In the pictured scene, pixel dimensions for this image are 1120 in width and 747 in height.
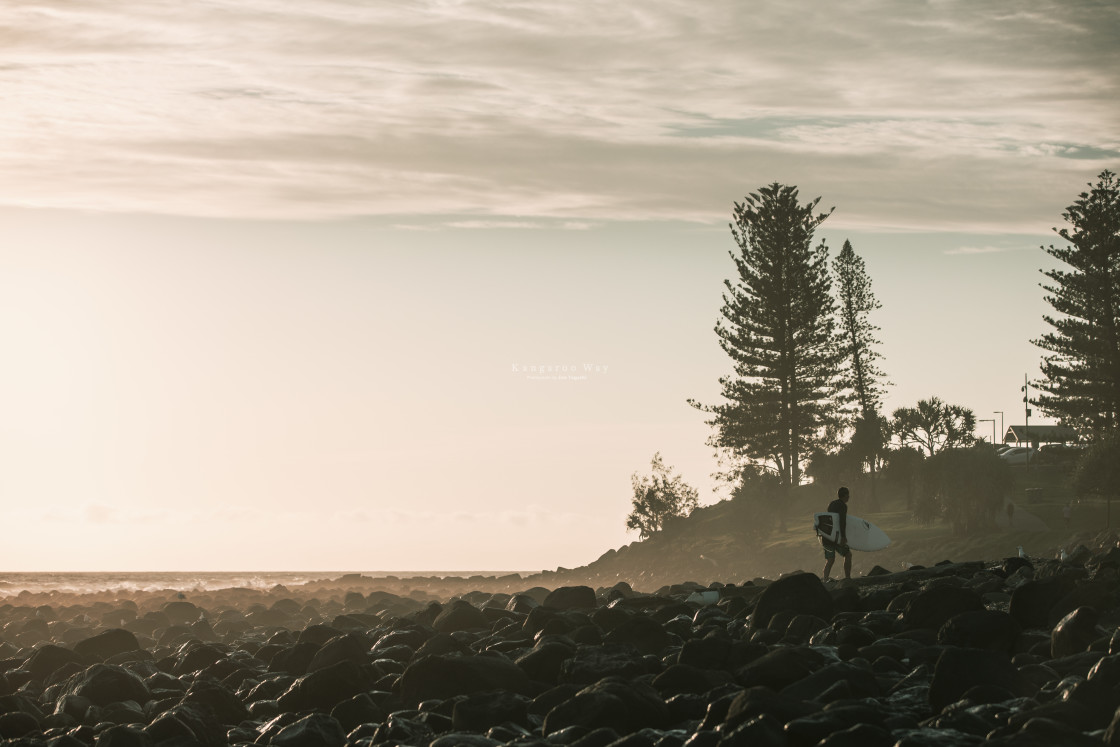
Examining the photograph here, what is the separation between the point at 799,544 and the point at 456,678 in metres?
41.1

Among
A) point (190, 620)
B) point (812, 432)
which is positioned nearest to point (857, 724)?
point (190, 620)

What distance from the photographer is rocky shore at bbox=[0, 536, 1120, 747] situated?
8195 mm

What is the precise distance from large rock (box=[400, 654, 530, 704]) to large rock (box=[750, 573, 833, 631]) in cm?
337

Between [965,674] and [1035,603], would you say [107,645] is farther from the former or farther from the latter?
[1035,603]

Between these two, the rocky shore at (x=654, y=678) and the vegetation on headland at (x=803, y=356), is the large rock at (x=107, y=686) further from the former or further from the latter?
the vegetation on headland at (x=803, y=356)

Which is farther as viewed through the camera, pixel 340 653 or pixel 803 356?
pixel 803 356

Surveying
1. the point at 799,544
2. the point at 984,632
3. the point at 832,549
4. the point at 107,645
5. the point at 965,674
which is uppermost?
the point at 832,549

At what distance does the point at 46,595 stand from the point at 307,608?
1001 inches

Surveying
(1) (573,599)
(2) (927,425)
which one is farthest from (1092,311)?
(1) (573,599)

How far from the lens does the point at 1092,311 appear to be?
190 ft

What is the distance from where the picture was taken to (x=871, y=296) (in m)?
66.8

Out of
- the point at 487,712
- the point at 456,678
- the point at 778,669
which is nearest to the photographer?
the point at 487,712

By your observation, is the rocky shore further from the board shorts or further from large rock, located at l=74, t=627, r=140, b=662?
the board shorts

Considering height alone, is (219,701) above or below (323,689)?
below
